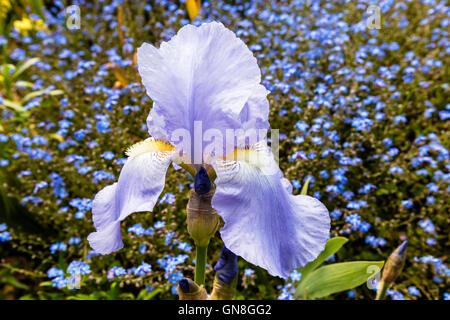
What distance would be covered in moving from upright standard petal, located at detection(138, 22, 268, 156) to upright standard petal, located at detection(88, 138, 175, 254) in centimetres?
16

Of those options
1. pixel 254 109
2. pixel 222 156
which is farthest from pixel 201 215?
pixel 254 109

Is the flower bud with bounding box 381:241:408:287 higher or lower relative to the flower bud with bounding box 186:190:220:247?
lower

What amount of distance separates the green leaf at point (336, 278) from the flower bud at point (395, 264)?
0.12m

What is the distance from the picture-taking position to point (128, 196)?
3.33ft

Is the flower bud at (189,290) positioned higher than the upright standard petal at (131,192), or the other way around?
the upright standard petal at (131,192)

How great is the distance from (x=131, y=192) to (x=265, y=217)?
37 centimetres

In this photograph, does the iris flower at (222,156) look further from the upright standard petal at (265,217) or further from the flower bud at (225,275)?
the flower bud at (225,275)

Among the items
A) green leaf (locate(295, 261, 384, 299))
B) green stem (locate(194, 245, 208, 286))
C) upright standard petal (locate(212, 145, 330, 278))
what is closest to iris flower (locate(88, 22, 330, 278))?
upright standard petal (locate(212, 145, 330, 278))

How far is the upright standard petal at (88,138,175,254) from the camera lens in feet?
3.23

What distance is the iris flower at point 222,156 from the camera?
95cm

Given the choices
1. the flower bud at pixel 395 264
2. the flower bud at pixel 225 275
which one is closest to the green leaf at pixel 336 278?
the flower bud at pixel 395 264

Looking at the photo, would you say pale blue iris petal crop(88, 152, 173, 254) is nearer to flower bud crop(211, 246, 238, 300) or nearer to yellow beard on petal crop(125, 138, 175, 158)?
yellow beard on petal crop(125, 138, 175, 158)

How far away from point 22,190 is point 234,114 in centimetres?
258
